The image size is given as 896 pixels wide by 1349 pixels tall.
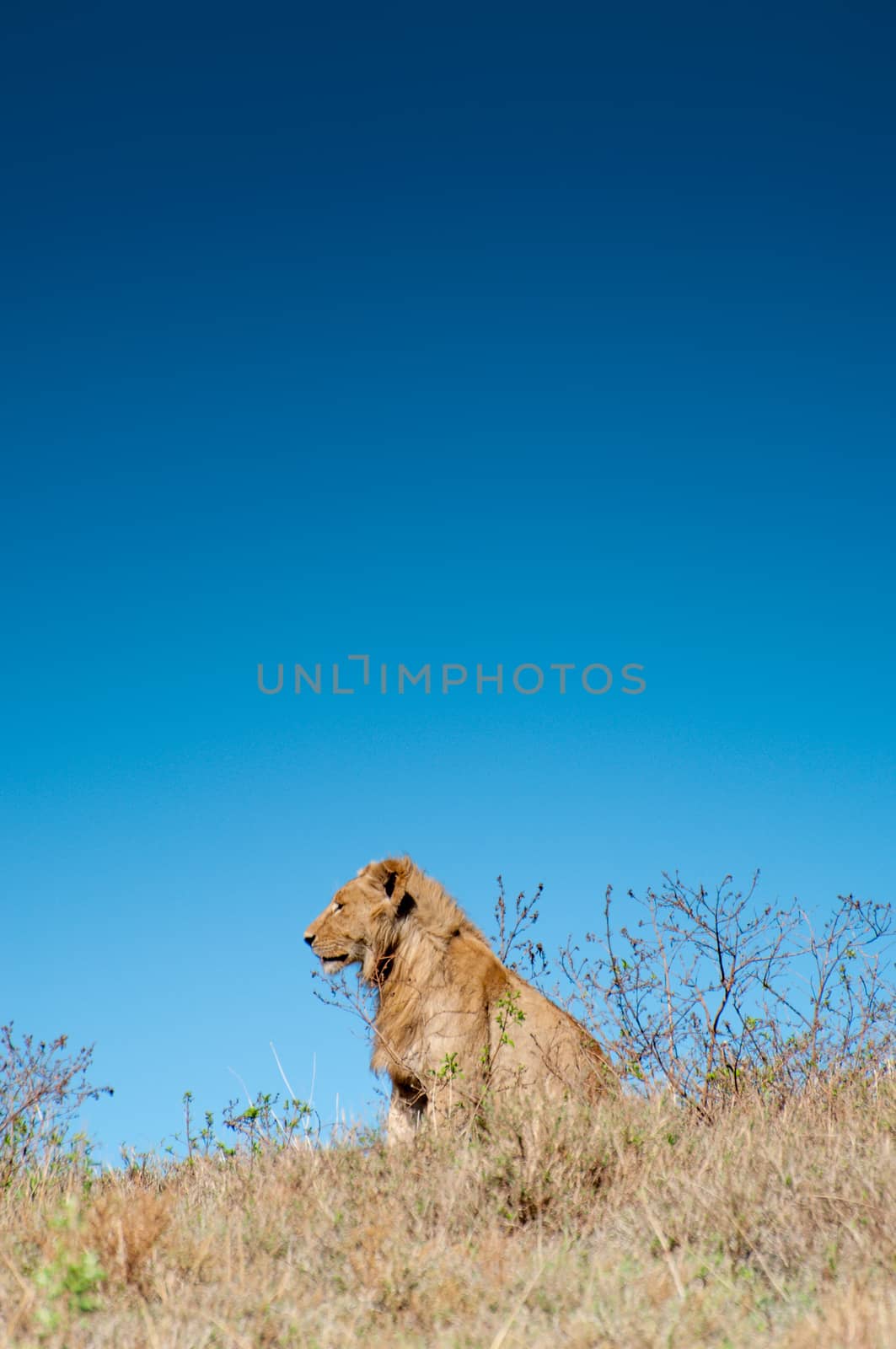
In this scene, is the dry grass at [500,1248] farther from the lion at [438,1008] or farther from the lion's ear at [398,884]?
the lion's ear at [398,884]

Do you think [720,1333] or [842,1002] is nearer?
[720,1333]

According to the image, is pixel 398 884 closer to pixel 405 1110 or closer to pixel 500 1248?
pixel 405 1110

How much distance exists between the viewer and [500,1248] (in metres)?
4.64

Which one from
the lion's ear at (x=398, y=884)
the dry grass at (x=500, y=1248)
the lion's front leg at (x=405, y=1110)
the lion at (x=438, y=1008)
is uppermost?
the lion's ear at (x=398, y=884)

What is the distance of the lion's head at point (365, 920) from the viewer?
9117 mm

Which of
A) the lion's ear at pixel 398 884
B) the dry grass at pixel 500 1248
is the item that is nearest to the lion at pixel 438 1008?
the lion's ear at pixel 398 884

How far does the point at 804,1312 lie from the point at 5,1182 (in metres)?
4.80

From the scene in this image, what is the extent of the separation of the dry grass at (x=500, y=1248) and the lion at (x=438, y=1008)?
130cm

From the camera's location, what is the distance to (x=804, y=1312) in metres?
3.89

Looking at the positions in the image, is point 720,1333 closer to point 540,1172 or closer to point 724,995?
point 540,1172

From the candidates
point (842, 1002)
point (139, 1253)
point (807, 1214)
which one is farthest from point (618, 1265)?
point (842, 1002)

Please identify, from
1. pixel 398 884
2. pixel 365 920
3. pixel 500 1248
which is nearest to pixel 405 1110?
pixel 365 920

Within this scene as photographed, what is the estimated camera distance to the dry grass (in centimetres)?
387

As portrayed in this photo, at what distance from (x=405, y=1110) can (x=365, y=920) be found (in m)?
1.57
